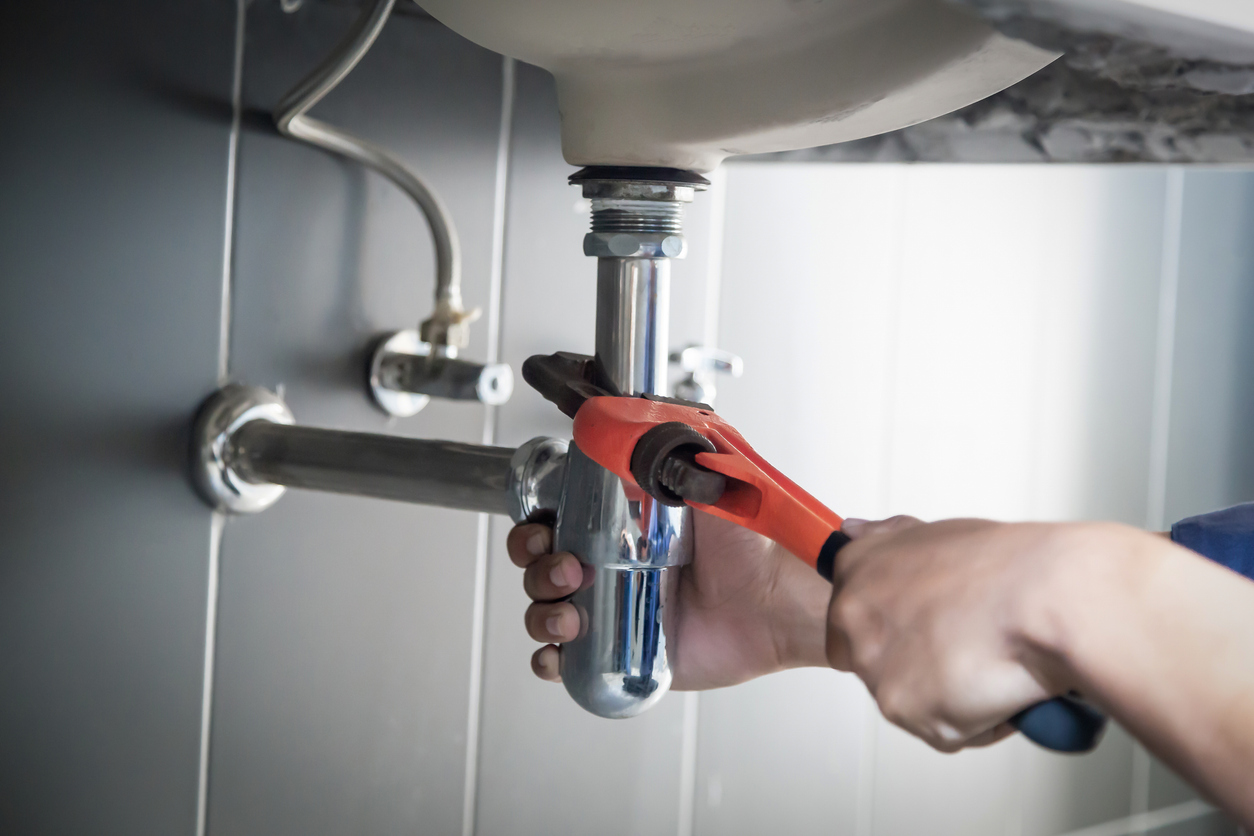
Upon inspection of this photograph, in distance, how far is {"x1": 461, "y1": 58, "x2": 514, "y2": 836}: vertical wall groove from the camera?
81 cm

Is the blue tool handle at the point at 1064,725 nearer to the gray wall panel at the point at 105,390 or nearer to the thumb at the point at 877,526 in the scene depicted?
the thumb at the point at 877,526

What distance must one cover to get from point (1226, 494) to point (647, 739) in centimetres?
103

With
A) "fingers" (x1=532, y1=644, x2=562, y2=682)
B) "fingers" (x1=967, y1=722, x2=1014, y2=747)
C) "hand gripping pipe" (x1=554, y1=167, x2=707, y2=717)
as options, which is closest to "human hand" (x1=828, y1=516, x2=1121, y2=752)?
"fingers" (x1=967, y1=722, x2=1014, y2=747)

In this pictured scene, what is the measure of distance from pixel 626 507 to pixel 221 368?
15.0 inches

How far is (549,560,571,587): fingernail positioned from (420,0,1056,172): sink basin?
0.18m

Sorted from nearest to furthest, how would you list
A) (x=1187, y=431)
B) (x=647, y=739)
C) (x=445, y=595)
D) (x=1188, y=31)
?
(x=1188, y=31)
(x=445, y=595)
(x=647, y=739)
(x=1187, y=431)

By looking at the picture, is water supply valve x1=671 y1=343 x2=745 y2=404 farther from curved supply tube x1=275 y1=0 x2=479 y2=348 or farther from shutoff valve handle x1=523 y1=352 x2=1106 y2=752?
shutoff valve handle x1=523 y1=352 x2=1106 y2=752

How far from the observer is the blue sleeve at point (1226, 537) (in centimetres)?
45

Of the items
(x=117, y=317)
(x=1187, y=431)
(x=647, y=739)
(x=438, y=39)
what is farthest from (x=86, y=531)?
(x=1187, y=431)

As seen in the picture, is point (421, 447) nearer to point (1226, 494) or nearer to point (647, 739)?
point (647, 739)

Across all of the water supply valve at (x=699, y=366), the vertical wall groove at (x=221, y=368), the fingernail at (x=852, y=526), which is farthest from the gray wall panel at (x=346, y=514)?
the fingernail at (x=852, y=526)

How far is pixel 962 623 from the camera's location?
272 mm

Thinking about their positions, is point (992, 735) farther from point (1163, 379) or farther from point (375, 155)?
point (1163, 379)

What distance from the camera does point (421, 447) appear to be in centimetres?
57
